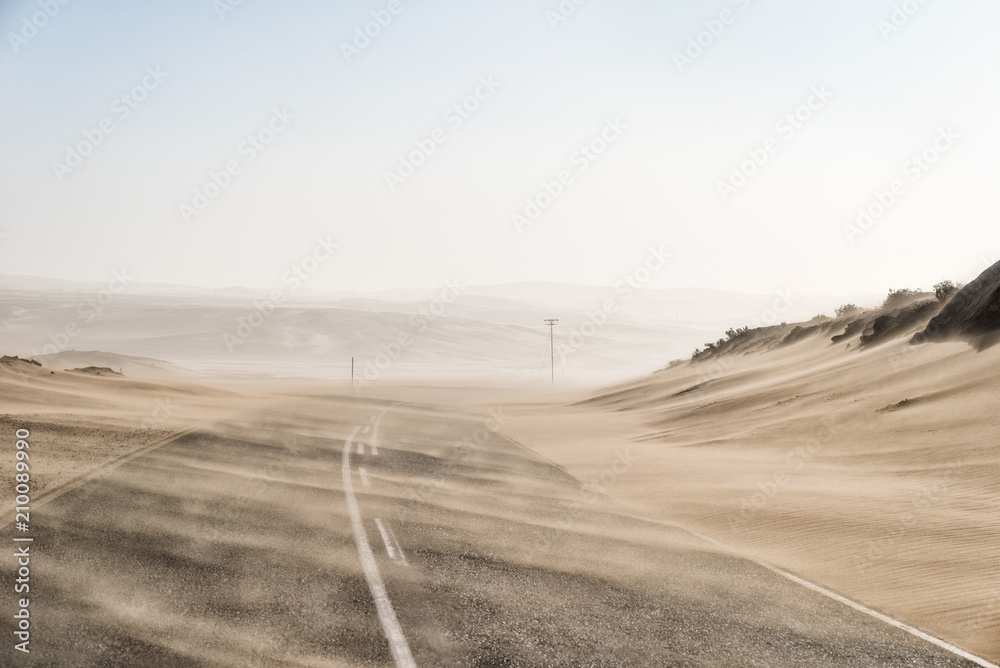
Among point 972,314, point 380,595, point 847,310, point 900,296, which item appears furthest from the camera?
point 847,310

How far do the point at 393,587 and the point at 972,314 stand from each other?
71.3ft

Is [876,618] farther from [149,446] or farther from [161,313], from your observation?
[161,313]

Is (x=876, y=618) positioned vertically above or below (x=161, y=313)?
below

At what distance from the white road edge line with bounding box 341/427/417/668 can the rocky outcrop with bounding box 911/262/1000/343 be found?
736 inches

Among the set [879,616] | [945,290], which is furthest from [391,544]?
[945,290]

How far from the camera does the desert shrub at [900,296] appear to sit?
40375 millimetres

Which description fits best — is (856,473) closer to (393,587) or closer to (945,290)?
(393,587)

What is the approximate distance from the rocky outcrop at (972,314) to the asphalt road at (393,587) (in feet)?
49.9

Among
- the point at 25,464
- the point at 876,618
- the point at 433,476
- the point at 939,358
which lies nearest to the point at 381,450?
the point at 433,476

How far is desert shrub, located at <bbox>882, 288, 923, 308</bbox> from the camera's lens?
40.4m

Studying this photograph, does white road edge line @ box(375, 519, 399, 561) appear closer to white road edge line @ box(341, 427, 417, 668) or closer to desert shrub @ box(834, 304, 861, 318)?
white road edge line @ box(341, 427, 417, 668)

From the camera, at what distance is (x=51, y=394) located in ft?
98.8

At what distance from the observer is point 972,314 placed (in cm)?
2312

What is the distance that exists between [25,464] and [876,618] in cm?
1273
